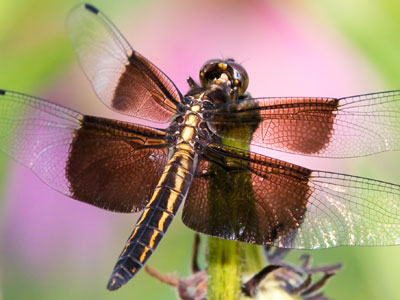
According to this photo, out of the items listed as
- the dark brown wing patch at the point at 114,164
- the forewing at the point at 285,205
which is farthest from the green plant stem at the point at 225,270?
the dark brown wing patch at the point at 114,164

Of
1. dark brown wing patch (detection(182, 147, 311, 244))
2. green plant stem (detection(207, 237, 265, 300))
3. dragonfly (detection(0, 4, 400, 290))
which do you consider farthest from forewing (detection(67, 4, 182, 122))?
green plant stem (detection(207, 237, 265, 300))

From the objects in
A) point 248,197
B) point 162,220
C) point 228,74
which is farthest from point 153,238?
point 228,74

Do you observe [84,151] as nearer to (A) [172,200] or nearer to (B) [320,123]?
(A) [172,200]

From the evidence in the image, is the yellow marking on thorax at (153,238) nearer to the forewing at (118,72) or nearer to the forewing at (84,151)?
the forewing at (84,151)

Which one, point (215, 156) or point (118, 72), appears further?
point (118, 72)

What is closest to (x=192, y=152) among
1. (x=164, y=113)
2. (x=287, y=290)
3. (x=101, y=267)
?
(x=164, y=113)

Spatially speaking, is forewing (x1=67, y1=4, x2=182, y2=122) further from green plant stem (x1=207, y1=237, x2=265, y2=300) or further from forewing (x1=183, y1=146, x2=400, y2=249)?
green plant stem (x1=207, y1=237, x2=265, y2=300)
